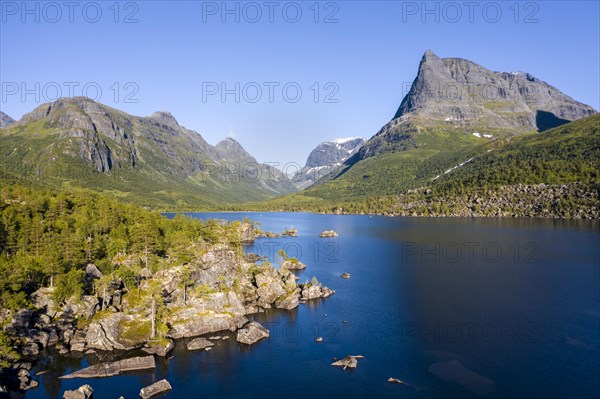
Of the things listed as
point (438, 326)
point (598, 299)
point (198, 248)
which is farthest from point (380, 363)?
point (198, 248)

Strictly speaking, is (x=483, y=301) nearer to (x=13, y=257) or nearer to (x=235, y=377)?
(x=235, y=377)

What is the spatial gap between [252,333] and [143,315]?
78.7ft

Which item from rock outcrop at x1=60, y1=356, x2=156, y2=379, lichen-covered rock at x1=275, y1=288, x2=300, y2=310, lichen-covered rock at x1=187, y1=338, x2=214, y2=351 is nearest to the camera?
rock outcrop at x1=60, y1=356, x2=156, y2=379

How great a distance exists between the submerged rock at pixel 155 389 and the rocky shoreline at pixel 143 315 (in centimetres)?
931

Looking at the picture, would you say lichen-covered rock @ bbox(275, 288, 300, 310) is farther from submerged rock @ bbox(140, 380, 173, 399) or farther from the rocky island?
submerged rock @ bbox(140, 380, 173, 399)

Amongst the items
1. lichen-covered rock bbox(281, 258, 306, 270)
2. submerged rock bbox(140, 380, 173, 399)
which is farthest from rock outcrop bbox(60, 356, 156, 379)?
lichen-covered rock bbox(281, 258, 306, 270)

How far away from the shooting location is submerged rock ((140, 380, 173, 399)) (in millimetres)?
60941

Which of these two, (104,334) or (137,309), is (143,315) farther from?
(104,334)

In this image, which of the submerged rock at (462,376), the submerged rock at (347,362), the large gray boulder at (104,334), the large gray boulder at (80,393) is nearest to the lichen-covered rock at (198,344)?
the large gray boulder at (104,334)

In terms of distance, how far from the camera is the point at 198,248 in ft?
464

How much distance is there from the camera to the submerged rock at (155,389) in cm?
6094

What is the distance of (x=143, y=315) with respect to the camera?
85.9 m

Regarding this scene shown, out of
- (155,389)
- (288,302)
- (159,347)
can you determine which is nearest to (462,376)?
(155,389)

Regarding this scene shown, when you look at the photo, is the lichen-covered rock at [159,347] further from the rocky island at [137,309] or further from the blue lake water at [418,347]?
the blue lake water at [418,347]
